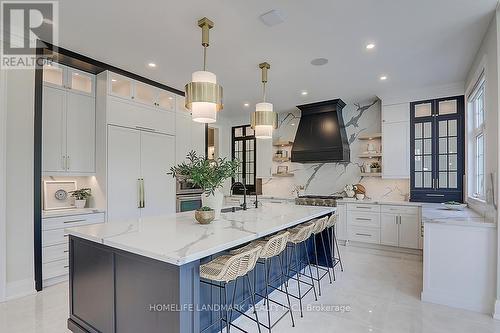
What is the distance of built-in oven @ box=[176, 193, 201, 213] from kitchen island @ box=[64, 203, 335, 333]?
241cm

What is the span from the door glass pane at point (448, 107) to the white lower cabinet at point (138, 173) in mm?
4706

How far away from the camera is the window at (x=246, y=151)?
23.1ft

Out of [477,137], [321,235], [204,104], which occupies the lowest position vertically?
[321,235]

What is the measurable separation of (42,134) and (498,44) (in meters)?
5.08

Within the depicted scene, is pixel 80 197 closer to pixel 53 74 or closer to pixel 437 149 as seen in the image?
pixel 53 74

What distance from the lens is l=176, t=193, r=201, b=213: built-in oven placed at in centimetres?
499

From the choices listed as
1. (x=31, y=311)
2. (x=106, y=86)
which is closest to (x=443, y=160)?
(x=106, y=86)

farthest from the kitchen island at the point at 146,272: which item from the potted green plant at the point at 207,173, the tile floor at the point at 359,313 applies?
the tile floor at the point at 359,313

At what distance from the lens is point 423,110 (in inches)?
189

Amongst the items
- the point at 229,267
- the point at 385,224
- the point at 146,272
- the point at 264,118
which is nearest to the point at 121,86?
the point at 264,118

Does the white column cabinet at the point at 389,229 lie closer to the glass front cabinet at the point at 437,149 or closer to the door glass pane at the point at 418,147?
the glass front cabinet at the point at 437,149

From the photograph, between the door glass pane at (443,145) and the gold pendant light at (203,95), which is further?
the door glass pane at (443,145)

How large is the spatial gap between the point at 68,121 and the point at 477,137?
565 cm

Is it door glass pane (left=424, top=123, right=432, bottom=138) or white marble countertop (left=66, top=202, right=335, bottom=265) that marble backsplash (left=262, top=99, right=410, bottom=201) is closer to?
door glass pane (left=424, top=123, right=432, bottom=138)
